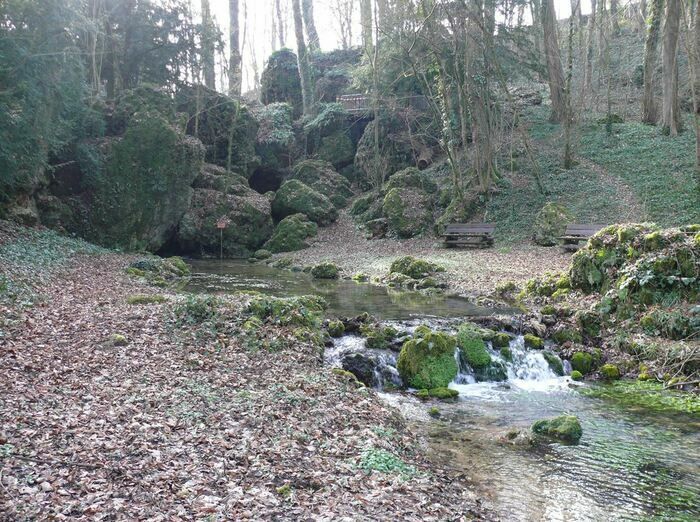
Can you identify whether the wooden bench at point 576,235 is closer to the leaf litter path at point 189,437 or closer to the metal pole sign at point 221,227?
the leaf litter path at point 189,437

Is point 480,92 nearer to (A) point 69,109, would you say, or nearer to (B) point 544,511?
(A) point 69,109

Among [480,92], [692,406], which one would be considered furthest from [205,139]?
[692,406]

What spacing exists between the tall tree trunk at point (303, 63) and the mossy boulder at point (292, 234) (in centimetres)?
1136

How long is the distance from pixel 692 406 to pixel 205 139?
27.2 metres

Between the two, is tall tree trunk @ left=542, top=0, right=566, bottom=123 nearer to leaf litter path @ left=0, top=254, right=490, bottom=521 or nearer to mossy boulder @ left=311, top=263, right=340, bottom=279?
mossy boulder @ left=311, top=263, right=340, bottom=279

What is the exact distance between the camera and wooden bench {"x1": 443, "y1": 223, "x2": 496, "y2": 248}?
22.7m

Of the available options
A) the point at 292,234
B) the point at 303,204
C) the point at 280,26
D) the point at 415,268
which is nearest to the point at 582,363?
the point at 415,268

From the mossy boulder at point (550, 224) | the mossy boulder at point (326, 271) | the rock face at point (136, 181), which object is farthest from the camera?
the rock face at point (136, 181)

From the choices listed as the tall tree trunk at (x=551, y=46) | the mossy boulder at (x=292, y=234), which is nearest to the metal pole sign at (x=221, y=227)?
the mossy boulder at (x=292, y=234)

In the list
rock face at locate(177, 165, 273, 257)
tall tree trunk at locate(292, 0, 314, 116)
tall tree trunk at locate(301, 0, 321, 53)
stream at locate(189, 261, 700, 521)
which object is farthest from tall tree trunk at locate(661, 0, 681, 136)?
tall tree trunk at locate(301, 0, 321, 53)

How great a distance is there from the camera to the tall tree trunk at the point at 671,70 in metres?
23.0

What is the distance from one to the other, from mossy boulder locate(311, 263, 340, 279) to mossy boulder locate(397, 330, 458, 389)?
407 inches

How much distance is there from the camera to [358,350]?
1056cm

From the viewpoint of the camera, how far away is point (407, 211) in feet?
86.5
